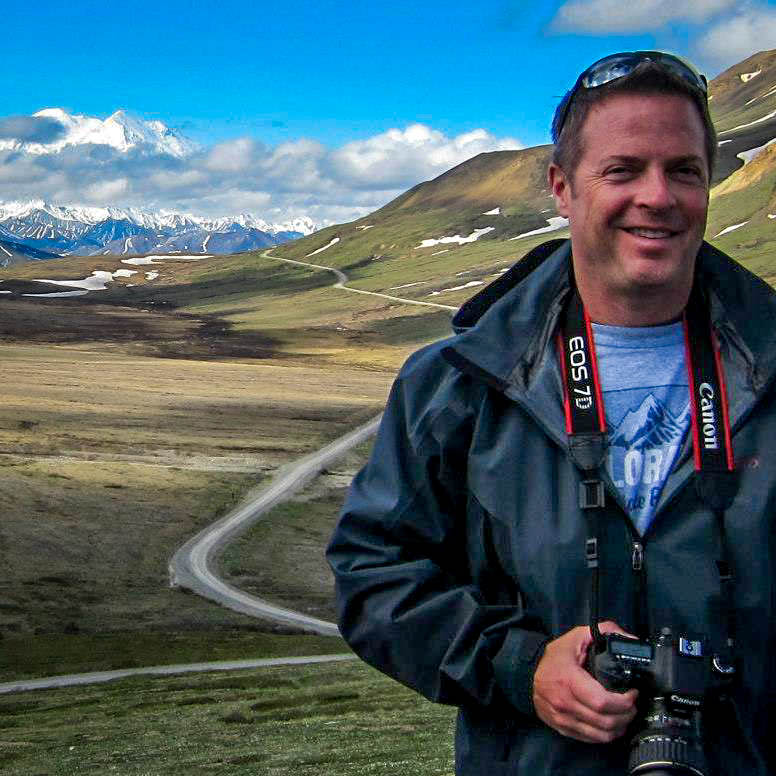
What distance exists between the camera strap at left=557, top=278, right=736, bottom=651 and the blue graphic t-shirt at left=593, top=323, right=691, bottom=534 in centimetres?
9

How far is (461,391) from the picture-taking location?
491 cm

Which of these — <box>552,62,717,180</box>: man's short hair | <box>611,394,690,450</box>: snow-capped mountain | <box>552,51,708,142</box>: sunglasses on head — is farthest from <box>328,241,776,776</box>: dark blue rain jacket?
<box>552,51,708,142</box>: sunglasses on head

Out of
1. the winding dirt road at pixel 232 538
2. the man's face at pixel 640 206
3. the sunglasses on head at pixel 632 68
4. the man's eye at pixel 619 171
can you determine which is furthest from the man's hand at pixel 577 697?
the winding dirt road at pixel 232 538

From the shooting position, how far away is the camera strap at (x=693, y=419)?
4.44 metres

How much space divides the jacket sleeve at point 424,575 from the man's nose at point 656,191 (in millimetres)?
1249

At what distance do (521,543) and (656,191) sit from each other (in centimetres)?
170

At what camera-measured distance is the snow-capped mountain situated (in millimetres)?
4773

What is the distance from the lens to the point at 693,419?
4633mm

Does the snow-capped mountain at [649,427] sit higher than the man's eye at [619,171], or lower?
lower

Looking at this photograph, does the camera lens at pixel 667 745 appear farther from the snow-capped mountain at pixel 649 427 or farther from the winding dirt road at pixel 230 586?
the winding dirt road at pixel 230 586

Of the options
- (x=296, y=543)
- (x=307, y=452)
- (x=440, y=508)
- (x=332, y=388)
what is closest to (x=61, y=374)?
(x=332, y=388)

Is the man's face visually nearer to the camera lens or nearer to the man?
the man

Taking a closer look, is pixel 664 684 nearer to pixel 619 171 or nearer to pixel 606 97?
pixel 619 171

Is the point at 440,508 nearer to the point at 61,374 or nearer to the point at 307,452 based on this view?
the point at 307,452
